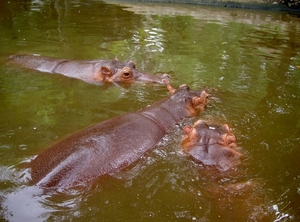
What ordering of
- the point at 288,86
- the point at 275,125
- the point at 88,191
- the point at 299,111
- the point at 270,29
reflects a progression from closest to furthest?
the point at 88,191, the point at 275,125, the point at 299,111, the point at 288,86, the point at 270,29

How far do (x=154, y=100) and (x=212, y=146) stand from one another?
1.65 meters

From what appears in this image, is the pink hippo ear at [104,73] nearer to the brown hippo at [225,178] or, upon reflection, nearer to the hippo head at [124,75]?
the hippo head at [124,75]

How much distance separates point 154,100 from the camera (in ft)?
16.9

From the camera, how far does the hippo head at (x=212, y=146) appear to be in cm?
357

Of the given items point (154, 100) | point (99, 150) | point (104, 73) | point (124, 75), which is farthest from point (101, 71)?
point (99, 150)

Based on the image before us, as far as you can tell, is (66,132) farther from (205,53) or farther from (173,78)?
(205,53)

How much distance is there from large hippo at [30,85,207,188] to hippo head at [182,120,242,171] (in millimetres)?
366

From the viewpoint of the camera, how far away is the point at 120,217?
8.91 feet

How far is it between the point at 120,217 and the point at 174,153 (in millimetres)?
1175

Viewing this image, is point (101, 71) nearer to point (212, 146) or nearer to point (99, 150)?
point (212, 146)

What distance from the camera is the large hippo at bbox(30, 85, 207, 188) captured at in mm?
2881

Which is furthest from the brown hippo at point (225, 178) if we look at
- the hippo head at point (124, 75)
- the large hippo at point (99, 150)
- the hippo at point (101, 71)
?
the hippo at point (101, 71)

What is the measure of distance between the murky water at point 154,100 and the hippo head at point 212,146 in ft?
0.42

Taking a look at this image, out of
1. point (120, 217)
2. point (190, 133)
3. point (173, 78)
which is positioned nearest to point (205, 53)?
point (173, 78)
